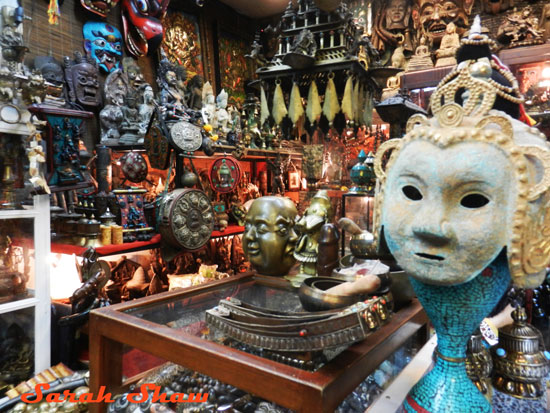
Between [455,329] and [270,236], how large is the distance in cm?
87

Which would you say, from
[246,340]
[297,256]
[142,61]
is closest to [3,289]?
[297,256]

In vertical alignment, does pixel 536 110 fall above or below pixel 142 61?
below

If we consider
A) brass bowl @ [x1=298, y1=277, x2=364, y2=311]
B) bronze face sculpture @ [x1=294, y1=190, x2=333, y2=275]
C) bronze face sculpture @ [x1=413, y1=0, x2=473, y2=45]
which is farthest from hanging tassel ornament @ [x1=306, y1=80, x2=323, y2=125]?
bronze face sculpture @ [x1=413, y1=0, x2=473, y2=45]

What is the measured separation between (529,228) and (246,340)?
2.02ft

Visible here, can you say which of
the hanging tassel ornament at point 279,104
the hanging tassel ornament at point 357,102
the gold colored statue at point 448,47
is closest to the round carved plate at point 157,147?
the hanging tassel ornament at point 279,104

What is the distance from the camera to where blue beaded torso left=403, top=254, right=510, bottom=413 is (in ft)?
2.31

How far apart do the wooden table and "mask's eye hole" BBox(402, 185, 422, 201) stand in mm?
345

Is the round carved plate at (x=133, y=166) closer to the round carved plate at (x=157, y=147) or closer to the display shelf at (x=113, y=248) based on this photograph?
the round carved plate at (x=157, y=147)

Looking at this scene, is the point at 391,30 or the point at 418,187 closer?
the point at 418,187

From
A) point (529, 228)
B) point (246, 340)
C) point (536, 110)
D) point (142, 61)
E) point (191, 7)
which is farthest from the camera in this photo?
point (191, 7)

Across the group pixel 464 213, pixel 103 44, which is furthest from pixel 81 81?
pixel 464 213

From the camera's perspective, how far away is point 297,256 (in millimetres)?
1568

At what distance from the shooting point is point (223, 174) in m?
4.08

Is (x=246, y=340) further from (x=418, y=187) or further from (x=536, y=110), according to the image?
(x=536, y=110)
